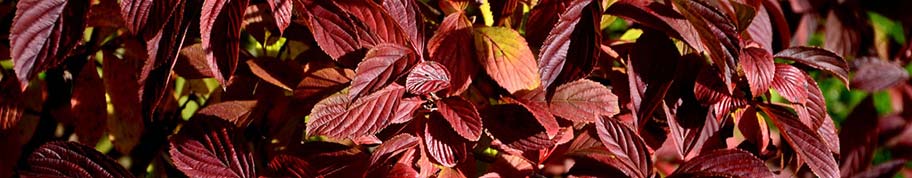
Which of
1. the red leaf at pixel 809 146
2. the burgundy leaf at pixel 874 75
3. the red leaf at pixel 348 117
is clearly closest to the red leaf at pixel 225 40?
the red leaf at pixel 348 117

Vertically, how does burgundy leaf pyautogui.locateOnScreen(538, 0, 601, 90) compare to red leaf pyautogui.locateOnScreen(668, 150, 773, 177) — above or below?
above

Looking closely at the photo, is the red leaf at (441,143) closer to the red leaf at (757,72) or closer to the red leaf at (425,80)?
the red leaf at (425,80)

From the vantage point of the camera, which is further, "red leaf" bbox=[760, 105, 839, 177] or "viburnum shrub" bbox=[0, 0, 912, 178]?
"red leaf" bbox=[760, 105, 839, 177]

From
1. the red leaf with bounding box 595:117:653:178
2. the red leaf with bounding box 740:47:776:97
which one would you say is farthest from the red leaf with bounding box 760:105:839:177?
the red leaf with bounding box 595:117:653:178

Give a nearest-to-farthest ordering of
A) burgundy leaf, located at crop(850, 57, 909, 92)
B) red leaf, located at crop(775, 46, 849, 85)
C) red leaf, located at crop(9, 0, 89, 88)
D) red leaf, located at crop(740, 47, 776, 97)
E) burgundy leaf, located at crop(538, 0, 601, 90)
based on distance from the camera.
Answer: red leaf, located at crop(9, 0, 89, 88) → burgundy leaf, located at crop(538, 0, 601, 90) → red leaf, located at crop(740, 47, 776, 97) → red leaf, located at crop(775, 46, 849, 85) → burgundy leaf, located at crop(850, 57, 909, 92)

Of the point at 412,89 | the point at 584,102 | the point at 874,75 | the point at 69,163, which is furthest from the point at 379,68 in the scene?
the point at 874,75

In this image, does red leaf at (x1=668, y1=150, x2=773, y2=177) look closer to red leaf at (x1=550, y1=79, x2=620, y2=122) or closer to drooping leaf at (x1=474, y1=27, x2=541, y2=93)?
red leaf at (x1=550, y1=79, x2=620, y2=122)
